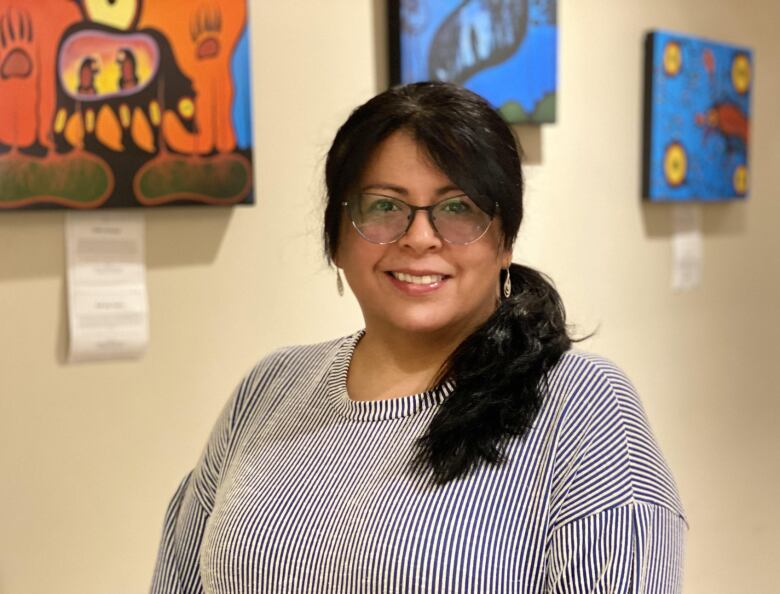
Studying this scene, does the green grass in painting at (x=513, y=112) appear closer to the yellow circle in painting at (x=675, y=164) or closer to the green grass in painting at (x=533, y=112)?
the green grass in painting at (x=533, y=112)

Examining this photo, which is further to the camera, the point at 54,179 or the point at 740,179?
the point at 740,179

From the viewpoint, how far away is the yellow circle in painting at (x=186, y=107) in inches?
63.2

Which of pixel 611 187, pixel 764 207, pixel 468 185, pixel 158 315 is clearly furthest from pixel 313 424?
pixel 764 207

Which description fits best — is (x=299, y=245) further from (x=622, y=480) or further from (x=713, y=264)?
(x=713, y=264)

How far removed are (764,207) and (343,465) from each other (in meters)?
2.28

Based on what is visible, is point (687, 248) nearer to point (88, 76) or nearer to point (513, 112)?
point (513, 112)

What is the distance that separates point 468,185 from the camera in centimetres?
114

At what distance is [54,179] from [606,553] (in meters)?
0.98

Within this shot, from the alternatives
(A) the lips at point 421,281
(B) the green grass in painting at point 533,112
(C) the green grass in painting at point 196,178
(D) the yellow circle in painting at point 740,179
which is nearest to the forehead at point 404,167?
(A) the lips at point 421,281

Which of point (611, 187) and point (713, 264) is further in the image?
point (713, 264)

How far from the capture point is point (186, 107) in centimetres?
161

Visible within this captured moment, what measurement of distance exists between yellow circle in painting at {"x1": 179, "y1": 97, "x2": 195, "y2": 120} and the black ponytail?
0.67 meters

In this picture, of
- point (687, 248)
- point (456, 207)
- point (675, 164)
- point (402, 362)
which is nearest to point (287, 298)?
point (402, 362)

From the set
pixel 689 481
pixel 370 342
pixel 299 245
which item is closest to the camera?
pixel 370 342
